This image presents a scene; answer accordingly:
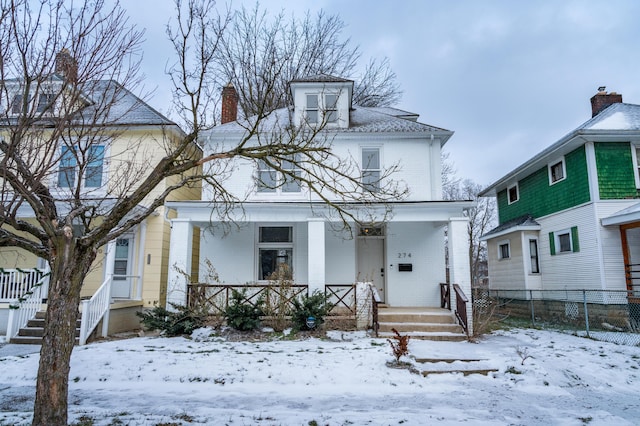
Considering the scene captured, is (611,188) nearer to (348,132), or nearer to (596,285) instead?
(596,285)

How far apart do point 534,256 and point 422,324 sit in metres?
8.14

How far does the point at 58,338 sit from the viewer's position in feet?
12.4

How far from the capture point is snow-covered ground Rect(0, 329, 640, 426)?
15.6 feet

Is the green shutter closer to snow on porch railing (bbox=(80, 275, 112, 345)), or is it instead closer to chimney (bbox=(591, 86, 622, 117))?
chimney (bbox=(591, 86, 622, 117))

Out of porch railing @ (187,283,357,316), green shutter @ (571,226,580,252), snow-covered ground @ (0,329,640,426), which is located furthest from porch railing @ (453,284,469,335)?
green shutter @ (571,226,580,252)

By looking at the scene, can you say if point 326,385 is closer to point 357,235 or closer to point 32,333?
point 357,235

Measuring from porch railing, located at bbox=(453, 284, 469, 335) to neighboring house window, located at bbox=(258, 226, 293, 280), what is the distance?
4956mm

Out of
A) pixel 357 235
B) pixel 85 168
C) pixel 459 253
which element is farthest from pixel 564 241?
pixel 85 168

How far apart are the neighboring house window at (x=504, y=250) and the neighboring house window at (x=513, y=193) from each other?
81.3 inches

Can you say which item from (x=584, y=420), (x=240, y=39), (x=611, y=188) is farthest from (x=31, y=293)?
(x=611, y=188)

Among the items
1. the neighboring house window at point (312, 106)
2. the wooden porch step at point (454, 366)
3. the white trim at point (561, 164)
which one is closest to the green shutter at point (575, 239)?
the white trim at point (561, 164)

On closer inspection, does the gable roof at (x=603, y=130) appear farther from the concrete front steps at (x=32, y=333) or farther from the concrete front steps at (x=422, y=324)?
the concrete front steps at (x=32, y=333)

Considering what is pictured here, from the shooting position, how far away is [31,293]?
9.66 metres

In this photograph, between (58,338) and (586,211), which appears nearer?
(58,338)
